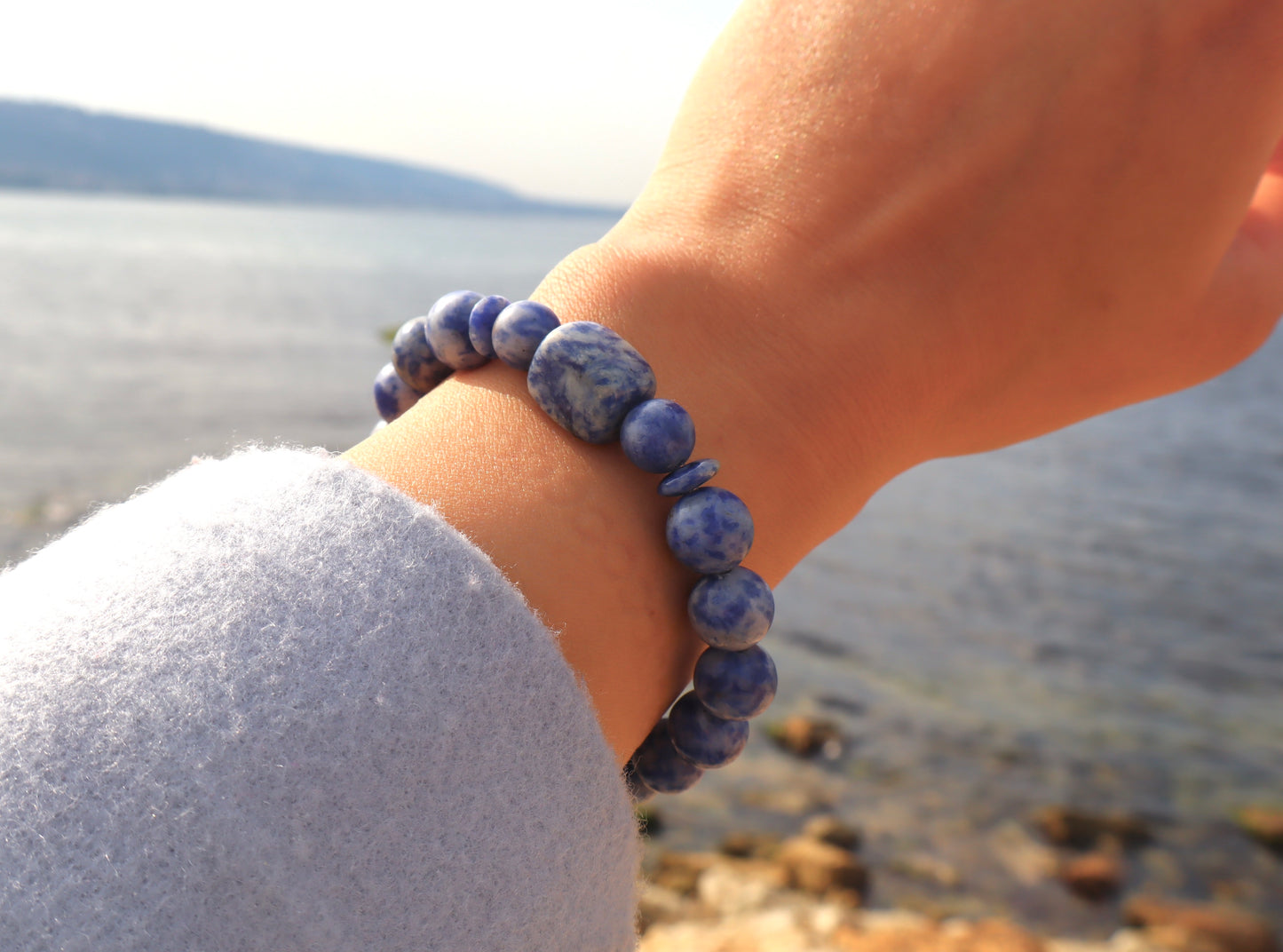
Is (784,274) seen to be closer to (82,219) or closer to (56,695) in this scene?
(56,695)

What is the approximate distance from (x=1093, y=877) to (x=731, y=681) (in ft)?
14.9

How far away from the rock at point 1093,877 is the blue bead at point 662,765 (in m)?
4.41

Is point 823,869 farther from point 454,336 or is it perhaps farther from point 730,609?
point 454,336

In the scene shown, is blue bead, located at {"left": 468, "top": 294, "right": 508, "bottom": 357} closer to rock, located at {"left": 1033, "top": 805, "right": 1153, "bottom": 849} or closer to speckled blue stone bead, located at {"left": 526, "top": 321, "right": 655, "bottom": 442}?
speckled blue stone bead, located at {"left": 526, "top": 321, "right": 655, "bottom": 442}

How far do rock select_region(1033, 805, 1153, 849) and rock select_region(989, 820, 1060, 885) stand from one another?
122mm

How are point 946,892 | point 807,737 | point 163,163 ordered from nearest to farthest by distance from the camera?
point 946,892 < point 807,737 < point 163,163

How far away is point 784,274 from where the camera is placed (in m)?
1.13

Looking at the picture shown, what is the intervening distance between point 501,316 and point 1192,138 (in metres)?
0.93

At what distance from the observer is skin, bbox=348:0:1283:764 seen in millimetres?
1082

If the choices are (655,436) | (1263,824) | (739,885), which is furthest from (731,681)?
(1263,824)

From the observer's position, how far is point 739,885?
455 centimetres

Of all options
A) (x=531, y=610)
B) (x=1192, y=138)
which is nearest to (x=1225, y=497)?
(x=1192, y=138)

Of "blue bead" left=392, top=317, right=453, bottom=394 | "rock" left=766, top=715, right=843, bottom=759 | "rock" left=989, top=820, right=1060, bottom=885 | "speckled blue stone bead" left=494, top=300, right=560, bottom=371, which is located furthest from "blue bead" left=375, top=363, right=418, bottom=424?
"rock" left=766, top=715, right=843, bottom=759

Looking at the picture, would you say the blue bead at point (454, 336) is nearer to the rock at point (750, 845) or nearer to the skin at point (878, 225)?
the skin at point (878, 225)
